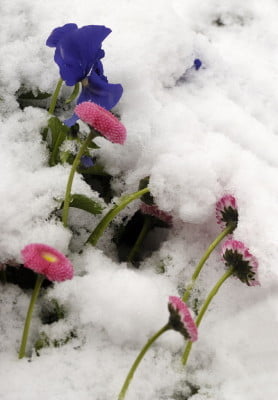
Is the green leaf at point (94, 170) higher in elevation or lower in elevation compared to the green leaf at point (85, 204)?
lower

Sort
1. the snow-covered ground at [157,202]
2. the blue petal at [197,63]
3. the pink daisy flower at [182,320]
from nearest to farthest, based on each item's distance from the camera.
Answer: the pink daisy flower at [182,320], the snow-covered ground at [157,202], the blue petal at [197,63]

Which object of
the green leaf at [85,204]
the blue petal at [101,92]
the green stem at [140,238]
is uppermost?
the blue petal at [101,92]

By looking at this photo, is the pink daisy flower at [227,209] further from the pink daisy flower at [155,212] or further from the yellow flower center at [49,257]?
the yellow flower center at [49,257]

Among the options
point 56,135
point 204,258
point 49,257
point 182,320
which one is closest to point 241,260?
point 204,258

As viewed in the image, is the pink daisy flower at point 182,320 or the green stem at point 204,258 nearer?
the pink daisy flower at point 182,320

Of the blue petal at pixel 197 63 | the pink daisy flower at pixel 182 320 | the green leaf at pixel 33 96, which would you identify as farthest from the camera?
the blue petal at pixel 197 63

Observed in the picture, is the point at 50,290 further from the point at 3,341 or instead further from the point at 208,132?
the point at 208,132

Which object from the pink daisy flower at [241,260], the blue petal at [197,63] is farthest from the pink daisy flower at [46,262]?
the blue petal at [197,63]
